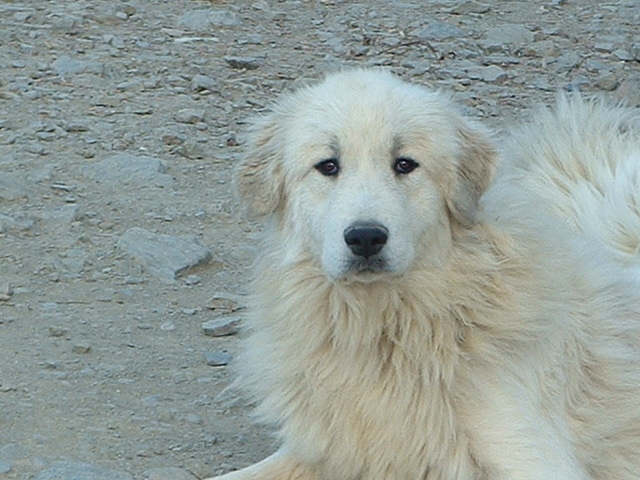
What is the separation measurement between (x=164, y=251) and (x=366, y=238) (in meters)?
2.61

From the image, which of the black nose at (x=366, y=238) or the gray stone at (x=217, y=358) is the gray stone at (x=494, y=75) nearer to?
the gray stone at (x=217, y=358)

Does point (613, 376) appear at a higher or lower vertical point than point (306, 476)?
higher

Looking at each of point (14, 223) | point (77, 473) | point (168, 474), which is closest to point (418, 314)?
point (168, 474)

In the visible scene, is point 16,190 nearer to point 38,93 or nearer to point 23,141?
point 23,141

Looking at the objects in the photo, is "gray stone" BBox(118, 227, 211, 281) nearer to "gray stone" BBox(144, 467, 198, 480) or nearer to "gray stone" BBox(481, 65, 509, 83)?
"gray stone" BBox(144, 467, 198, 480)

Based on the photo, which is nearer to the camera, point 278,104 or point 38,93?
point 278,104

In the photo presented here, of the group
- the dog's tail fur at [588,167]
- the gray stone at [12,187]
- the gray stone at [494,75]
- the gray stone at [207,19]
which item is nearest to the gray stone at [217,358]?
the dog's tail fur at [588,167]

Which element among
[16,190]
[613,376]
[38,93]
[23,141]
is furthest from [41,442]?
[38,93]

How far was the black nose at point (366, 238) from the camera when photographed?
15.1ft

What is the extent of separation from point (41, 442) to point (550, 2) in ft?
25.0

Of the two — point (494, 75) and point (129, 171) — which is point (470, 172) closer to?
point (129, 171)

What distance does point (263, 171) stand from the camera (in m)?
5.16

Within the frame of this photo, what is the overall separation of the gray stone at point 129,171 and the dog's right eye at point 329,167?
3.14 m

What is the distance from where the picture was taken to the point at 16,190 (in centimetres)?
764
